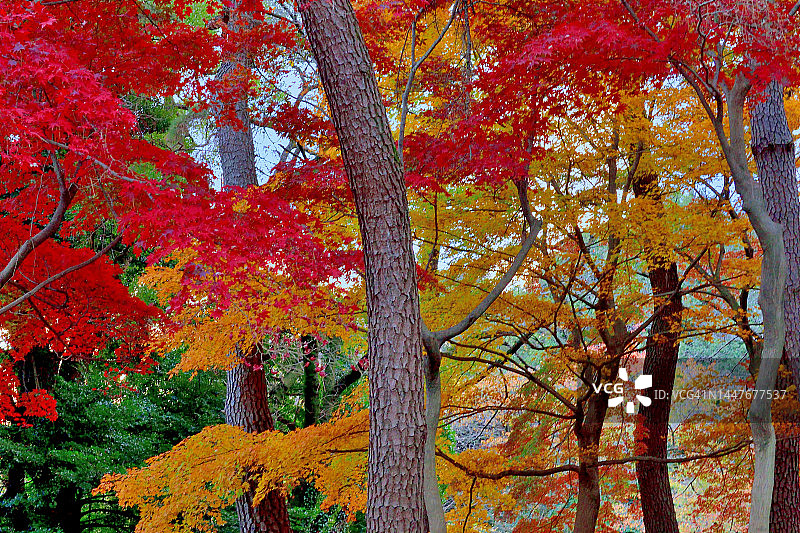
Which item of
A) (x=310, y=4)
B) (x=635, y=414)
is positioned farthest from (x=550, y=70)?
(x=635, y=414)

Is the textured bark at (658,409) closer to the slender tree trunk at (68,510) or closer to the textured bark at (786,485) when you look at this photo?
the textured bark at (786,485)

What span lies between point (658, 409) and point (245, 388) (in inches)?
174

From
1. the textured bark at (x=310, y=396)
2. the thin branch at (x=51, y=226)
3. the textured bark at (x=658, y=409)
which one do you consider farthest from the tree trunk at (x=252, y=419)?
the textured bark at (x=658, y=409)

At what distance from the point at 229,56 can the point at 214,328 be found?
2368 millimetres

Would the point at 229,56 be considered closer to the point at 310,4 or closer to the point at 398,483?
the point at 310,4

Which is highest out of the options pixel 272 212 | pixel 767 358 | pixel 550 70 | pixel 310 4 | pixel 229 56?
pixel 229 56

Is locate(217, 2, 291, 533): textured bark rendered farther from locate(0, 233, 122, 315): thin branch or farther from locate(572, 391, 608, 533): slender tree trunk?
locate(572, 391, 608, 533): slender tree trunk

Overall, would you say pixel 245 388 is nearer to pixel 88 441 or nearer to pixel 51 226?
pixel 51 226

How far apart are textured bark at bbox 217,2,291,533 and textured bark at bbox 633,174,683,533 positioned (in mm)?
3854

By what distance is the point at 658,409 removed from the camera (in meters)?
7.29

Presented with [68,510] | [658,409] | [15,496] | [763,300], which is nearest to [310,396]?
[68,510]

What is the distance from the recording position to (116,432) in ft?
A: 29.1

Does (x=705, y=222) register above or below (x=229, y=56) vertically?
below

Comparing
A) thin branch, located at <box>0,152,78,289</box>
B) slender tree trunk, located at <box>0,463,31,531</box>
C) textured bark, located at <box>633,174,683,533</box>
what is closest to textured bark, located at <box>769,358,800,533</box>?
textured bark, located at <box>633,174,683,533</box>
